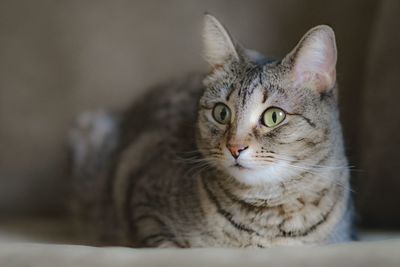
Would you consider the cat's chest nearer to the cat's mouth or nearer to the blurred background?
the cat's mouth

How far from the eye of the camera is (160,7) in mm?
2158

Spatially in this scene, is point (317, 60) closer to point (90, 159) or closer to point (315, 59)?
point (315, 59)

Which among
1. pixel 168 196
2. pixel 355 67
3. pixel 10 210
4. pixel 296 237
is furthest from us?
pixel 10 210

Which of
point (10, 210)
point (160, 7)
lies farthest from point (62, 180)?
point (160, 7)

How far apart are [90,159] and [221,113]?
0.73 m

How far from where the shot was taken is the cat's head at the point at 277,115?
1.49m

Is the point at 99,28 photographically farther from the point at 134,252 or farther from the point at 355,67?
the point at 134,252

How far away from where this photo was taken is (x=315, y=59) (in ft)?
5.03

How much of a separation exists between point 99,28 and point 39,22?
199mm

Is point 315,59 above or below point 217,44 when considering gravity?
below

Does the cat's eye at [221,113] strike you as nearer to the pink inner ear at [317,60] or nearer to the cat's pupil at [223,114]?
the cat's pupil at [223,114]

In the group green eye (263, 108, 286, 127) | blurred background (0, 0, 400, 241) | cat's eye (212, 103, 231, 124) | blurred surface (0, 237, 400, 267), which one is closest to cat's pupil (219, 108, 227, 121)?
cat's eye (212, 103, 231, 124)

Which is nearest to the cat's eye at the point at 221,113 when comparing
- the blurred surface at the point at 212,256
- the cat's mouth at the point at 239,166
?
the cat's mouth at the point at 239,166

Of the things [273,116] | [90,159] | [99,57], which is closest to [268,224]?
[273,116]
